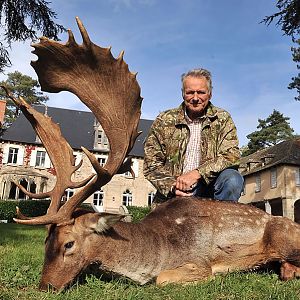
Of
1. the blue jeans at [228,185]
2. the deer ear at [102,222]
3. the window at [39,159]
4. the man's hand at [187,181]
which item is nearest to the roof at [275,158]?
the window at [39,159]

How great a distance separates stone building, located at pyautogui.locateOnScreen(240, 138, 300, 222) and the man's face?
3183 centimetres

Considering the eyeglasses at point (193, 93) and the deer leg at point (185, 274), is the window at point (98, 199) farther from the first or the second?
the deer leg at point (185, 274)

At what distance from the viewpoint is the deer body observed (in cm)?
391

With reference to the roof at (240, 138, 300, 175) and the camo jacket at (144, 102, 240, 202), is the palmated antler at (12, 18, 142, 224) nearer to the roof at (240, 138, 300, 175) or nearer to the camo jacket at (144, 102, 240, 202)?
the camo jacket at (144, 102, 240, 202)

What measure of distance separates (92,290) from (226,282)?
51.0 inches

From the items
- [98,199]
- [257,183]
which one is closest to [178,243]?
[257,183]

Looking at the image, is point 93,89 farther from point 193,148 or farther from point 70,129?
point 70,129

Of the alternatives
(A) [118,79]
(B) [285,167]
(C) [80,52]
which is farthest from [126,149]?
(B) [285,167]

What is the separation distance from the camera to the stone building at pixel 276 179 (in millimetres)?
37656

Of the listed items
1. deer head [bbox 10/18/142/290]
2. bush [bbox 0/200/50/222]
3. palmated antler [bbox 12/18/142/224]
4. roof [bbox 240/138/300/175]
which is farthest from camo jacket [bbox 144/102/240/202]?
roof [bbox 240/138/300/175]

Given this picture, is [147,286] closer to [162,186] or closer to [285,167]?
[162,186]

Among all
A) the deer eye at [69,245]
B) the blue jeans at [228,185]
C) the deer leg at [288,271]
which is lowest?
the deer leg at [288,271]

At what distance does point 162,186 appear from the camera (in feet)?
17.6

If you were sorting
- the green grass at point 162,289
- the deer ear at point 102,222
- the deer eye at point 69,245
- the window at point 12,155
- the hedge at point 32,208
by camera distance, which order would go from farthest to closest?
the window at point 12,155 → the hedge at point 32,208 → the deer ear at point 102,222 → the deer eye at point 69,245 → the green grass at point 162,289
